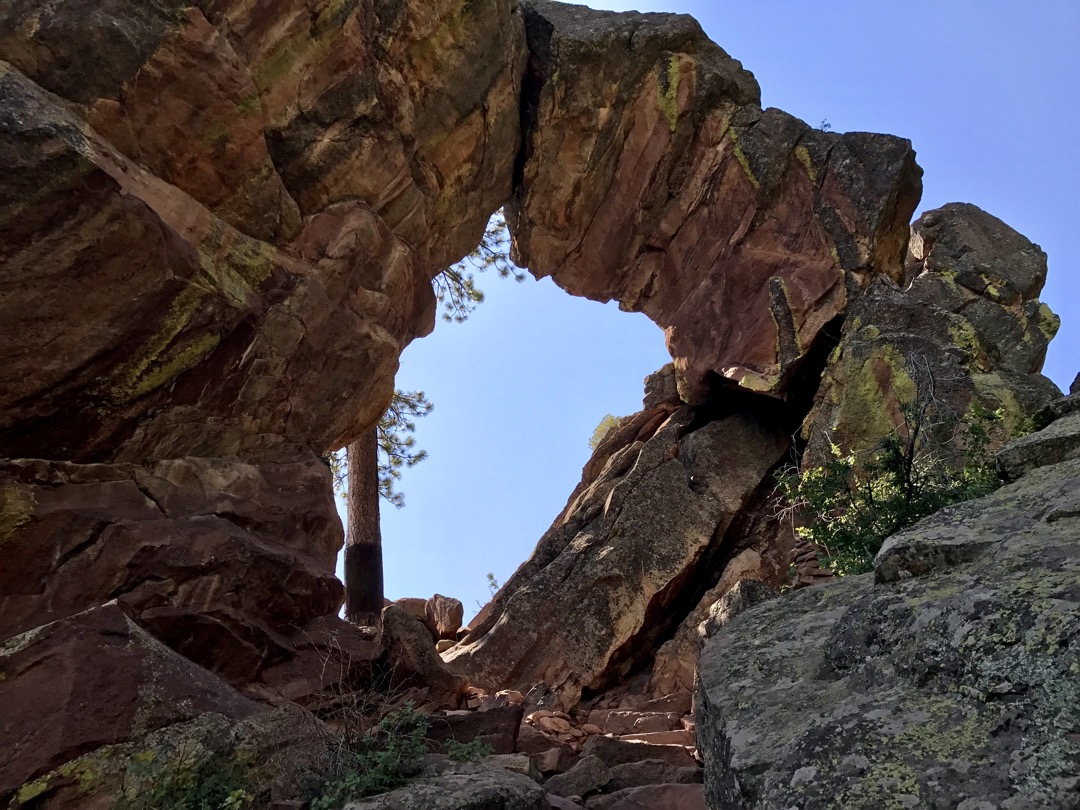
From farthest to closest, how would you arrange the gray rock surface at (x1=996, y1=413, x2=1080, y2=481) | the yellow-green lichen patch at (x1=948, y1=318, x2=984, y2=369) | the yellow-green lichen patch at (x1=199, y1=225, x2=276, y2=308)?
1. the yellow-green lichen patch at (x1=948, y1=318, x2=984, y2=369)
2. the yellow-green lichen patch at (x1=199, y1=225, x2=276, y2=308)
3. the gray rock surface at (x1=996, y1=413, x2=1080, y2=481)

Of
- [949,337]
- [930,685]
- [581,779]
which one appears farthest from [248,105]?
[949,337]

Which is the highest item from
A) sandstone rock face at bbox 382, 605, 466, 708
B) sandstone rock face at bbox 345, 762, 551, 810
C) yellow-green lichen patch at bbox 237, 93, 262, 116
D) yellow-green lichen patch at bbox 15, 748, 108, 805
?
yellow-green lichen patch at bbox 237, 93, 262, 116

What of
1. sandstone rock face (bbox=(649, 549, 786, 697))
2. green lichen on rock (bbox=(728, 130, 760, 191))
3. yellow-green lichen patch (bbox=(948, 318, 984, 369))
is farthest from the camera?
green lichen on rock (bbox=(728, 130, 760, 191))

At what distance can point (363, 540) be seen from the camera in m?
14.9

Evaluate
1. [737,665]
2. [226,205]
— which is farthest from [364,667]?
[737,665]

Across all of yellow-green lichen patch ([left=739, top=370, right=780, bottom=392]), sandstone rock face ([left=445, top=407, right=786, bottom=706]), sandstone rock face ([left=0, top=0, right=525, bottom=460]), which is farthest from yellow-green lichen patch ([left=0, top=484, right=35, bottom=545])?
yellow-green lichen patch ([left=739, top=370, right=780, bottom=392])

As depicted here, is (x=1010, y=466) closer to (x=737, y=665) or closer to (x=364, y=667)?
(x=737, y=665)

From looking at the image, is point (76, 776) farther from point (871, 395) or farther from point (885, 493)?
point (871, 395)

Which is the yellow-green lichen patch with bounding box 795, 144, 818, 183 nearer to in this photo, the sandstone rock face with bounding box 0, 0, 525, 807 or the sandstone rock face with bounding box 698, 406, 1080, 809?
the sandstone rock face with bounding box 0, 0, 525, 807

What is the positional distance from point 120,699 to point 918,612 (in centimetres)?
531

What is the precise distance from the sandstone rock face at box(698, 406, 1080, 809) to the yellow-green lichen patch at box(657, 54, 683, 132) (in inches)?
482

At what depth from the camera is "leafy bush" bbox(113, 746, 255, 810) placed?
5.29 meters

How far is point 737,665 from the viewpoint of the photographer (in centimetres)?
404

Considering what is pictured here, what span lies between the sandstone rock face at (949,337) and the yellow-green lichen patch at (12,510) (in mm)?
9925
